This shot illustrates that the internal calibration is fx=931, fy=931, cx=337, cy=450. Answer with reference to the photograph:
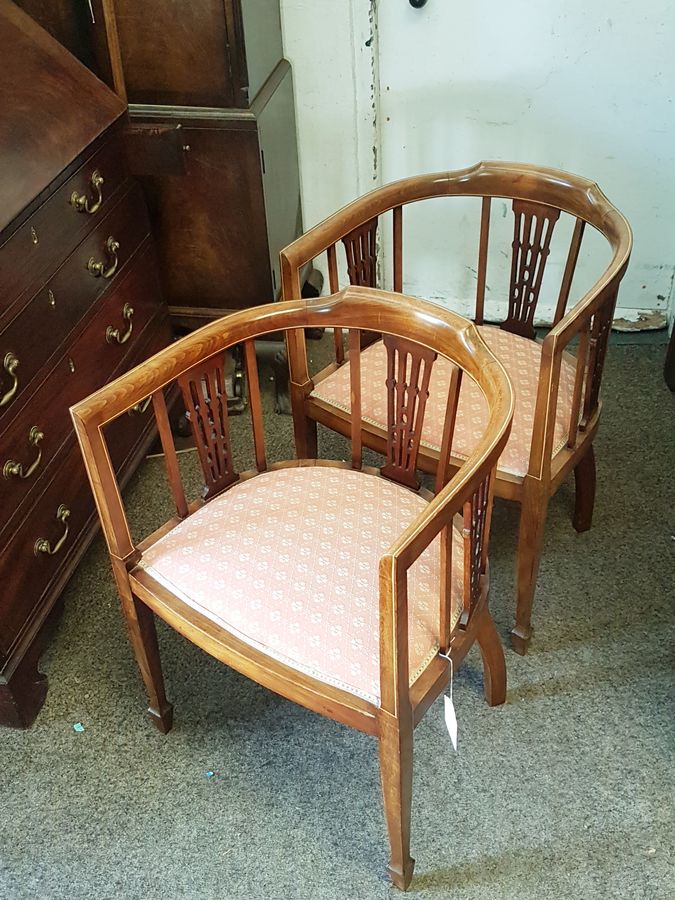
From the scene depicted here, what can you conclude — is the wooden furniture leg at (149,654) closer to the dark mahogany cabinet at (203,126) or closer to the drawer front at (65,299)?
the drawer front at (65,299)

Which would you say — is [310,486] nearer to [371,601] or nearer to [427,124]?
[371,601]

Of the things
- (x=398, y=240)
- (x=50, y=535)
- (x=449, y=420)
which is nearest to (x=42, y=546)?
(x=50, y=535)

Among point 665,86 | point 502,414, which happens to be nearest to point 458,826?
point 502,414

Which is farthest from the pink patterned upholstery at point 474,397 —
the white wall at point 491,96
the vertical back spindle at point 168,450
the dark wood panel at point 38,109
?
the white wall at point 491,96

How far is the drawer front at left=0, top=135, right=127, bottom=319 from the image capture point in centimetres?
154

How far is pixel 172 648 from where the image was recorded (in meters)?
1.82

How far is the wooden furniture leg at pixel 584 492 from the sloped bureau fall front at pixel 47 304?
979mm

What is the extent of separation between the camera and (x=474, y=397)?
5.55 feet

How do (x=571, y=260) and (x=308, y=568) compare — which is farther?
(x=571, y=260)

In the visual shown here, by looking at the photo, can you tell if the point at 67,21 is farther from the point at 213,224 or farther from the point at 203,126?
the point at 213,224

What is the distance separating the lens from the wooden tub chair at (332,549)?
1.22 meters

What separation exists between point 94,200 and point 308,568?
2.97ft

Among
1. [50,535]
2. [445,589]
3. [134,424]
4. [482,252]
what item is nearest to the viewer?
[445,589]

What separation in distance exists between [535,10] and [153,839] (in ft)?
6.25
